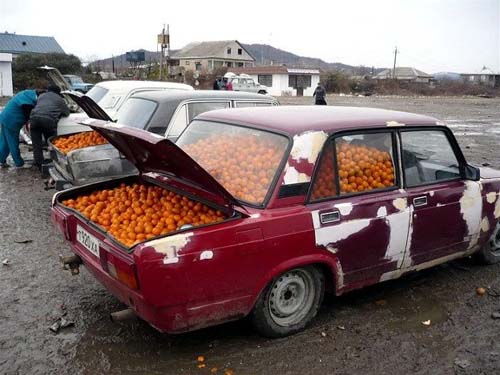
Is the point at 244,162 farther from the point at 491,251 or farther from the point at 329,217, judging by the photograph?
the point at 491,251

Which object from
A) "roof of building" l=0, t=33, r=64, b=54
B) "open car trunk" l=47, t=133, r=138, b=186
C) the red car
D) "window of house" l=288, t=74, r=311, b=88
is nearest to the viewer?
the red car

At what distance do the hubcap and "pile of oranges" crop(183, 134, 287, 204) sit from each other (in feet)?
2.21

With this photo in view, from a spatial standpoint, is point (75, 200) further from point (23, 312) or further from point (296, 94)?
point (296, 94)

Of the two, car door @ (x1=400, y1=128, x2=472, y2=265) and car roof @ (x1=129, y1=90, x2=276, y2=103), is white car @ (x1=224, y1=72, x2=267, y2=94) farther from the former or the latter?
car door @ (x1=400, y1=128, x2=472, y2=265)

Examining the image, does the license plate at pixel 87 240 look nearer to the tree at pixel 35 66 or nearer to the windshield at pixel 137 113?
the windshield at pixel 137 113

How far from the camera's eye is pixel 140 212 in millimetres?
3873

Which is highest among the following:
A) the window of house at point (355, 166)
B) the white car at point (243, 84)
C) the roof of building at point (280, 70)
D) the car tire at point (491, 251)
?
the roof of building at point (280, 70)

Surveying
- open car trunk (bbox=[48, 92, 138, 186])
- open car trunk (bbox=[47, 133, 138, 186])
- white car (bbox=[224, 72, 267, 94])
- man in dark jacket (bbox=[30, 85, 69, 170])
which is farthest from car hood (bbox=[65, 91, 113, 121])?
white car (bbox=[224, 72, 267, 94])

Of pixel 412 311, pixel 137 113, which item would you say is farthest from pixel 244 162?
pixel 137 113

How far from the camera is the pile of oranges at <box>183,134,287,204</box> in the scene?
363 cm

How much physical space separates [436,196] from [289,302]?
5.30ft

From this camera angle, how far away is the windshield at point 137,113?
737 cm

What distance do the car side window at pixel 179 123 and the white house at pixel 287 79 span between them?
168ft

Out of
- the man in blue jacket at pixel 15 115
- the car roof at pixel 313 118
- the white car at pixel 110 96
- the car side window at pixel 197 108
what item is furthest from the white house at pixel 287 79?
the car roof at pixel 313 118
